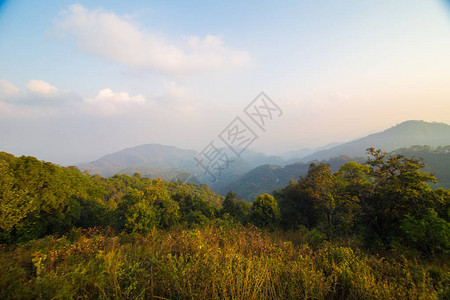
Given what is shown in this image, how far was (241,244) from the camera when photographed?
3.66m

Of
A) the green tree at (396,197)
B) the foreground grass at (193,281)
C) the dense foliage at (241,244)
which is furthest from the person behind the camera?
the green tree at (396,197)

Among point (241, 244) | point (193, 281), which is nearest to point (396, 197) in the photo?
point (241, 244)

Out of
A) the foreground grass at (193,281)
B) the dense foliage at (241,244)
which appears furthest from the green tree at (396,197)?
the foreground grass at (193,281)

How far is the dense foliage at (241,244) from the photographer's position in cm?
217

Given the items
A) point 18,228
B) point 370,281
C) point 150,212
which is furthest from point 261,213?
point 18,228

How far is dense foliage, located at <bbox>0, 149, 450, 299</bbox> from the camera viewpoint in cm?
217

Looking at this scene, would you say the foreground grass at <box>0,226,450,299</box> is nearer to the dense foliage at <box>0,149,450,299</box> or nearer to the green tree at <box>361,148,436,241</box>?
the dense foliage at <box>0,149,450,299</box>

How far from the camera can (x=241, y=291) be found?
217 centimetres

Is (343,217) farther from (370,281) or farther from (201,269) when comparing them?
(201,269)

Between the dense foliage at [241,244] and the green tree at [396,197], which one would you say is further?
the green tree at [396,197]

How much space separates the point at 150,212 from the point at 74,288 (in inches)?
499

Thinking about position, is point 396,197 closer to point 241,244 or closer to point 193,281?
point 241,244

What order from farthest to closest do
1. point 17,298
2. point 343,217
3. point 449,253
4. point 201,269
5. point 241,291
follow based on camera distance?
1. point 343,217
2. point 449,253
3. point 201,269
4. point 241,291
5. point 17,298

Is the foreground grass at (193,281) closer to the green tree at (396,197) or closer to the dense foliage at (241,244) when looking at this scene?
the dense foliage at (241,244)
